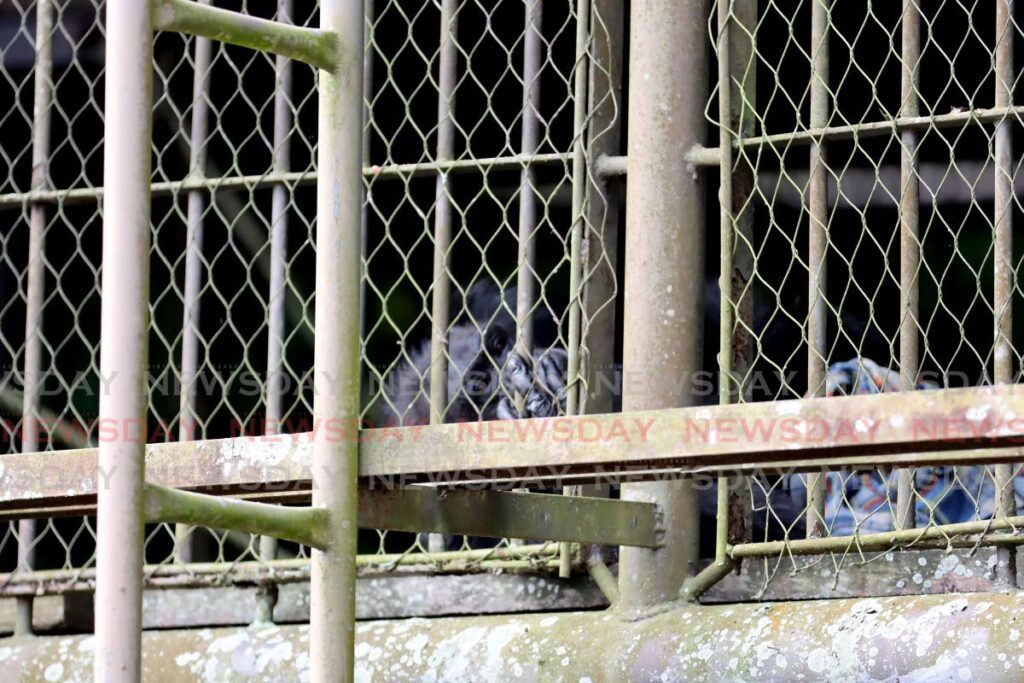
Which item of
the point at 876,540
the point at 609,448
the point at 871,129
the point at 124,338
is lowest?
the point at 876,540

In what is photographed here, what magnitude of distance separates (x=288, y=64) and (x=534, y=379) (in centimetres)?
92

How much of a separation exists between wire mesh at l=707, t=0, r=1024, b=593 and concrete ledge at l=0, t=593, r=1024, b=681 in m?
0.19

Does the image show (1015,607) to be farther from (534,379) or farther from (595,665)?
(534,379)

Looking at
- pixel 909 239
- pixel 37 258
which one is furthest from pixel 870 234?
pixel 37 258

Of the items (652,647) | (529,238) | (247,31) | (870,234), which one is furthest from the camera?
(529,238)

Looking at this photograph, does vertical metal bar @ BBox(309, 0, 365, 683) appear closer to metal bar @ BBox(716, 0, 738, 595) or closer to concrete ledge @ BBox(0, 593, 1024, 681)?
concrete ledge @ BBox(0, 593, 1024, 681)

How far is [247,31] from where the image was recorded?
1926mm

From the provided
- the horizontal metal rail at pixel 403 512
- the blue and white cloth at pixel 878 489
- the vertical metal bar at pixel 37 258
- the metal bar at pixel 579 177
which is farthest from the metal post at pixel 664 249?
the vertical metal bar at pixel 37 258

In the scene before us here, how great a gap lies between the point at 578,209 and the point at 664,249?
23 cm

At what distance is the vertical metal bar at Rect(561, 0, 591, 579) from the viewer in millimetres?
3287

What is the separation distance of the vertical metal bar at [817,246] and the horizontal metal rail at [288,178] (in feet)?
1.66

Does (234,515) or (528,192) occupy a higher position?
(528,192)

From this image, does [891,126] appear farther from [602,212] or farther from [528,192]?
[528,192]

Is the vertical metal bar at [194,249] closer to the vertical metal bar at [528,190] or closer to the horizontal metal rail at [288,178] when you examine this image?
the horizontal metal rail at [288,178]
